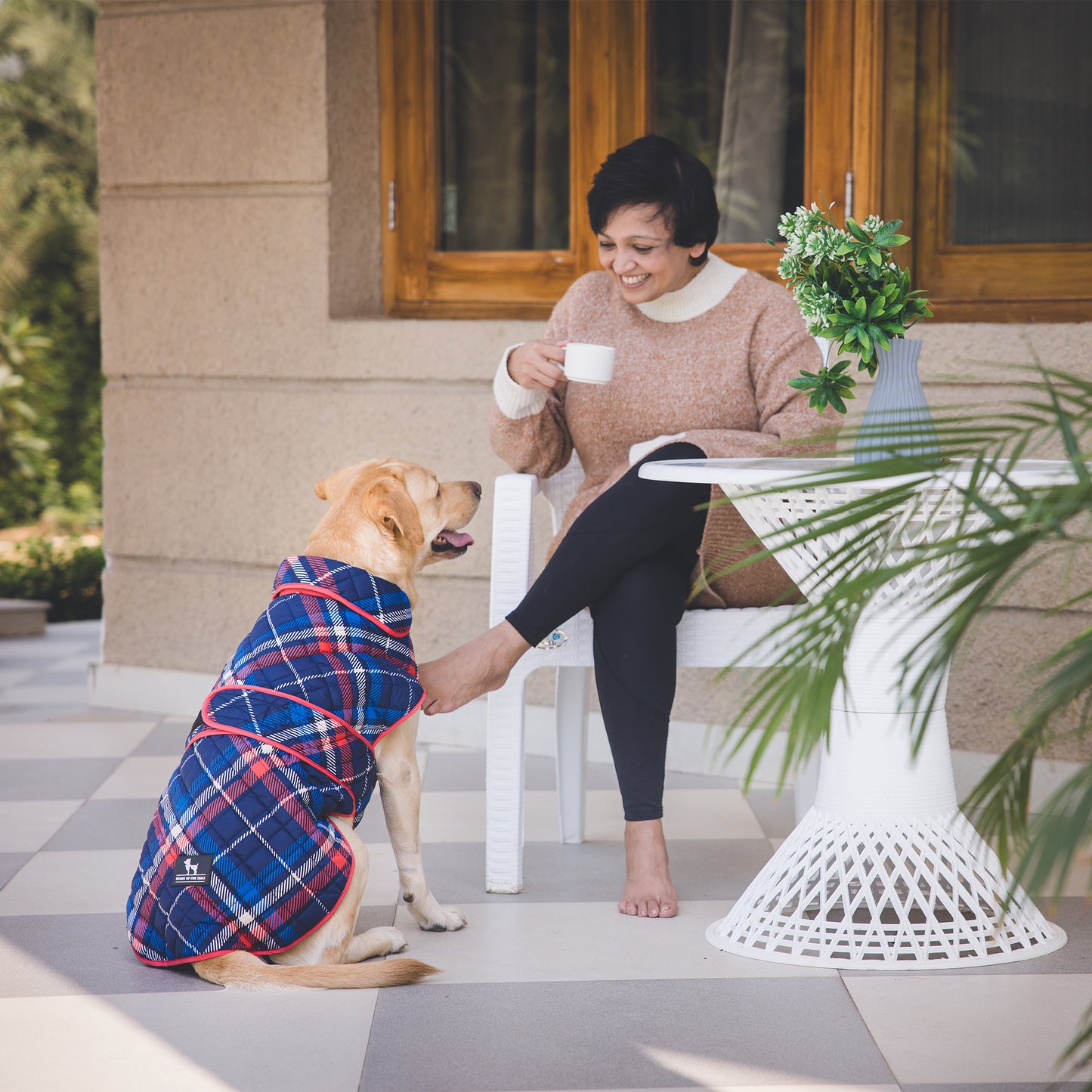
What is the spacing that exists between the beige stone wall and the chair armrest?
3.75ft

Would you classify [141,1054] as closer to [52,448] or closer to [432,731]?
[432,731]

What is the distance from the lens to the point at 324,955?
2127mm

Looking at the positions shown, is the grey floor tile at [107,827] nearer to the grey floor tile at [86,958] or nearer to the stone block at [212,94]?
the grey floor tile at [86,958]

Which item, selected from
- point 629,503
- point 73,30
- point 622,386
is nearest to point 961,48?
point 622,386

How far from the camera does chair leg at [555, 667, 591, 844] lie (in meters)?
2.96

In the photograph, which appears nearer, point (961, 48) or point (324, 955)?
point (324, 955)

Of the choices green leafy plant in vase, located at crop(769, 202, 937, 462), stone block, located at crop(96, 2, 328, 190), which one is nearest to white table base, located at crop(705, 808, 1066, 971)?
green leafy plant in vase, located at crop(769, 202, 937, 462)

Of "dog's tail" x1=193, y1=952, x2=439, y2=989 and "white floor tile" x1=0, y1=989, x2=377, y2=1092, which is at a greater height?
"dog's tail" x1=193, y1=952, x2=439, y2=989

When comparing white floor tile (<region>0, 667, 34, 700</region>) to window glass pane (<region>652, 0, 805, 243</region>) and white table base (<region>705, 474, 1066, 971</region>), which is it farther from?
white table base (<region>705, 474, 1066, 971</region>)

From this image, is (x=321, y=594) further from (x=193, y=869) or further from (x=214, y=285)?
(x=214, y=285)

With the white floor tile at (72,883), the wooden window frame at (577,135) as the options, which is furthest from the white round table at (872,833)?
the wooden window frame at (577,135)

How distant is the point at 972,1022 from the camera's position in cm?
194

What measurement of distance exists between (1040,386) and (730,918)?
132 cm

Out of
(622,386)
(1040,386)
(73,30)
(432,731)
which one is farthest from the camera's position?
(73,30)
